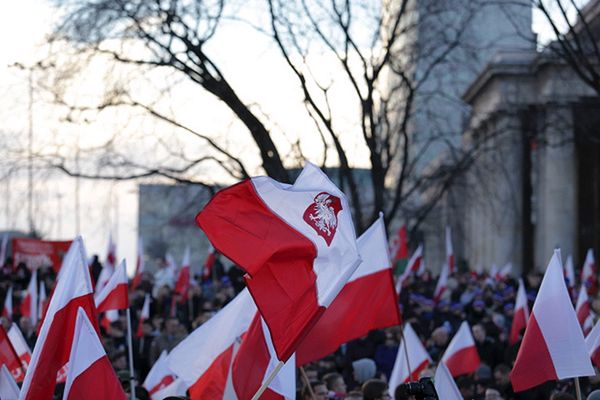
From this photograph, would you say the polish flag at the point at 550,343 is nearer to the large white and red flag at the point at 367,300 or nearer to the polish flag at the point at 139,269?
the large white and red flag at the point at 367,300

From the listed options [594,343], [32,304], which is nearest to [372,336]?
[32,304]

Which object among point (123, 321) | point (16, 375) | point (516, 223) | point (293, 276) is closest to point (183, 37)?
point (123, 321)

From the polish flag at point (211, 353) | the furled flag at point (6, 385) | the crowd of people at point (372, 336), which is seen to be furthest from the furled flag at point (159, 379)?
the furled flag at point (6, 385)

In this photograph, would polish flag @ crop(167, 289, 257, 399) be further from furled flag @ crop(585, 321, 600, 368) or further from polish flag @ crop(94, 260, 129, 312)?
furled flag @ crop(585, 321, 600, 368)

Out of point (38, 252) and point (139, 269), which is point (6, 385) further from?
point (139, 269)

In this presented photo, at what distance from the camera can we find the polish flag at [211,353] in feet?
33.3

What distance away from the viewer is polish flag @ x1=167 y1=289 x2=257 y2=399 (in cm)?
1014

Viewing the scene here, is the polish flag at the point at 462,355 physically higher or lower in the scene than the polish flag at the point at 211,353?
lower

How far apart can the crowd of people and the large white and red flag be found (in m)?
0.44

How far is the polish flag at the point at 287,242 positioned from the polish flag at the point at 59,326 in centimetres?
149

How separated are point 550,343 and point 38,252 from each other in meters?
17.2

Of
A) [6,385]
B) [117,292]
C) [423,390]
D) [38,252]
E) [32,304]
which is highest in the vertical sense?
[38,252]

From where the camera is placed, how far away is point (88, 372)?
8.52 m

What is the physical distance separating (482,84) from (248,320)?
42725 millimetres
